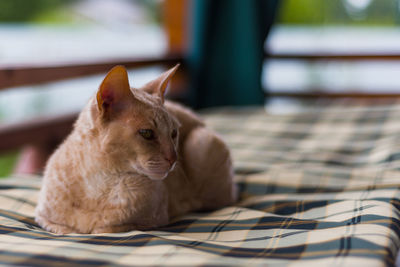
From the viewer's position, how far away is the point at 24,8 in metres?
2.92

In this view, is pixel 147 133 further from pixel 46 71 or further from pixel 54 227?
pixel 46 71

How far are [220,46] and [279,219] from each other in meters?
2.60

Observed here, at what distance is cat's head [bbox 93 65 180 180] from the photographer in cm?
108

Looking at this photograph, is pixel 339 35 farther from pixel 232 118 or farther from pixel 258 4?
pixel 232 118

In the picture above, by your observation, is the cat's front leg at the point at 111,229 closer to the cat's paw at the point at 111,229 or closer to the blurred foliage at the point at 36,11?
the cat's paw at the point at 111,229

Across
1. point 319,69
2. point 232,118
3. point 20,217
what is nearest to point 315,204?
point 20,217

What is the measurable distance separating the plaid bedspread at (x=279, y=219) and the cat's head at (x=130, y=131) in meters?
0.18

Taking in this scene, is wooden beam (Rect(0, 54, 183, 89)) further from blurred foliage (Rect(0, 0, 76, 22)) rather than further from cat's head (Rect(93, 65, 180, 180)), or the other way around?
cat's head (Rect(93, 65, 180, 180))

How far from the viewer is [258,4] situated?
11.7 ft

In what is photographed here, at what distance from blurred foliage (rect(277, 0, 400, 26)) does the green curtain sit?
36 centimetres

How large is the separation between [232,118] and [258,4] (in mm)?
1325

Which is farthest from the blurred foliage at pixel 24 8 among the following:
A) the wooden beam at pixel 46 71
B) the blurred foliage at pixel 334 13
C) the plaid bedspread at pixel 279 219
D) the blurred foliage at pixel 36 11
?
the blurred foliage at pixel 334 13

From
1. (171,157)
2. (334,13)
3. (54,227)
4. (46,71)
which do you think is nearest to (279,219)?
(171,157)

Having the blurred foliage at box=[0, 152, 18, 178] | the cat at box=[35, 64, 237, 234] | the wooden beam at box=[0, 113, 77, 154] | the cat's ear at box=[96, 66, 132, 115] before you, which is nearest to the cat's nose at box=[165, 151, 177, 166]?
the cat at box=[35, 64, 237, 234]
